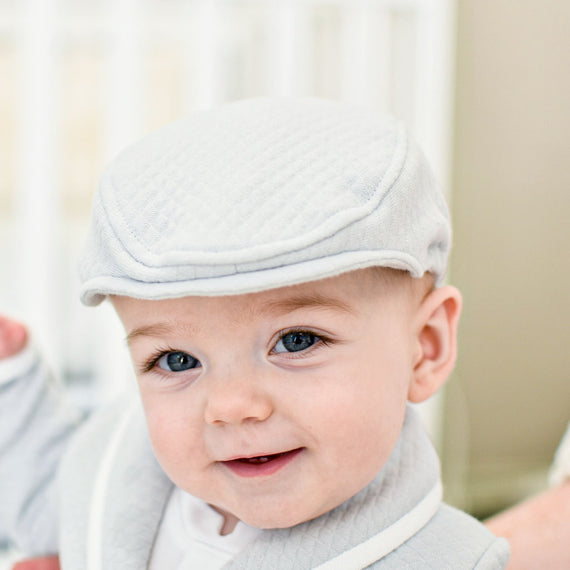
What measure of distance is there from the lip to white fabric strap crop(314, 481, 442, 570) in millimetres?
98

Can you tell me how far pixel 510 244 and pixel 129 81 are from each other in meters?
1.00

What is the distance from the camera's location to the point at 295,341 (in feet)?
1.69

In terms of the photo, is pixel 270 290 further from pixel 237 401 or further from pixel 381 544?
pixel 381 544

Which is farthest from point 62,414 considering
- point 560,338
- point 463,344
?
point 463,344

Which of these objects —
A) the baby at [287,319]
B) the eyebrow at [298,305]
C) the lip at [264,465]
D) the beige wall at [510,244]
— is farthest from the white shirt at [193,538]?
the beige wall at [510,244]

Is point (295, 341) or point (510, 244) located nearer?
point (295, 341)

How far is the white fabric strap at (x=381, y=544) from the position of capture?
53 cm

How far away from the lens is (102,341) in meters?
1.67

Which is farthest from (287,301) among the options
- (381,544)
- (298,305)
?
(381,544)

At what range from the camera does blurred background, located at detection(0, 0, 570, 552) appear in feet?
5.07

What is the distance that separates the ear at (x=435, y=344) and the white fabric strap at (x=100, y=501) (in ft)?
1.07

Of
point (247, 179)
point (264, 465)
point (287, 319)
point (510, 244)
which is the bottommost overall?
point (510, 244)

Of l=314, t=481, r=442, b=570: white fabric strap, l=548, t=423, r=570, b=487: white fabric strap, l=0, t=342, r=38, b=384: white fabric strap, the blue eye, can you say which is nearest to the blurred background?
l=548, t=423, r=570, b=487: white fabric strap

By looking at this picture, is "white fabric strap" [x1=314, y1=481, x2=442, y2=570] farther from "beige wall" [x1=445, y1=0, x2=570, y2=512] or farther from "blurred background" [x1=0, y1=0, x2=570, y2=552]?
"blurred background" [x1=0, y1=0, x2=570, y2=552]
